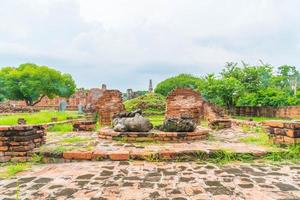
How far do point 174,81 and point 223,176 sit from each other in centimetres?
3944

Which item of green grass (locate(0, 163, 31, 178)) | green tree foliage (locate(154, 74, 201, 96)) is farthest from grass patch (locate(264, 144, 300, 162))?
green tree foliage (locate(154, 74, 201, 96))

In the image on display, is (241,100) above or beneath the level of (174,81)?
beneath

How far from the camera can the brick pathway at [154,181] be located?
267 cm

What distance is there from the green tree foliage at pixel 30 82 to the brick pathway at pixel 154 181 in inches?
1024

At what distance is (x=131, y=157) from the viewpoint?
417 cm

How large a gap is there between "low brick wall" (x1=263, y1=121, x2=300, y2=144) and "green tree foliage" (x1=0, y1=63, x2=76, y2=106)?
26539mm

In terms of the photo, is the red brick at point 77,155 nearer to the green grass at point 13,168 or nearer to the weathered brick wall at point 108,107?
the green grass at point 13,168

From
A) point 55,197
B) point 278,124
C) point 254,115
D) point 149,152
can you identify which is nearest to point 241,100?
point 254,115

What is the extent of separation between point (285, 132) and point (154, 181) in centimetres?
303

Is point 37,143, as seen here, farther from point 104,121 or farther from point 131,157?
point 104,121

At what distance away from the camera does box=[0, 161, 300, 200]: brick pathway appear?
2668 mm

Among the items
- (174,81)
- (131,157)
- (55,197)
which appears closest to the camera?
(55,197)

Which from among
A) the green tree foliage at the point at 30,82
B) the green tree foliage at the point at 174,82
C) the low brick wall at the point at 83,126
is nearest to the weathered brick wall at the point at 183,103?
the low brick wall at the point at 83,126

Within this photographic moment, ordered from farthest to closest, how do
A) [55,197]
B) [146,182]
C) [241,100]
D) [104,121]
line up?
[241,100] < [104,121] < [146,182] < [55,197]
